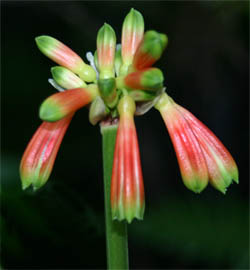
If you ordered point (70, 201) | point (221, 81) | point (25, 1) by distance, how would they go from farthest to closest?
point (221, 81)
point (25, 1)
point (70, 201)

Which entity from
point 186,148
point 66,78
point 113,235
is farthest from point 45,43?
point 113,235

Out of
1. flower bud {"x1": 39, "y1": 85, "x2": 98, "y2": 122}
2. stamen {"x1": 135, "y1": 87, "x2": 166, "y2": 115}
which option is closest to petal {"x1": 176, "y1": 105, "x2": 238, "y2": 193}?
stamen {"x1": 135, "y1": 87, "x2": 166, "y2": 115}

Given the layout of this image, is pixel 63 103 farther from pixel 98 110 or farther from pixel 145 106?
pixel 145 106

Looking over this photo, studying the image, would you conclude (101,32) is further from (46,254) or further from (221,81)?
(221,81)

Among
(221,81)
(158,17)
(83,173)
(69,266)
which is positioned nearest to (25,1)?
(158,17)

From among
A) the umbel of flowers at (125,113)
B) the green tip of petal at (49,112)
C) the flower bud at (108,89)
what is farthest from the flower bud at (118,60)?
the green tip of petal at (49,112)

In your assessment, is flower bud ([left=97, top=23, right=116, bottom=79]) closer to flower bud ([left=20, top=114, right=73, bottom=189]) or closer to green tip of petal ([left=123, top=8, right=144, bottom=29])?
green tip of petal ([left=123, top=8, right=144, bottom=29])
